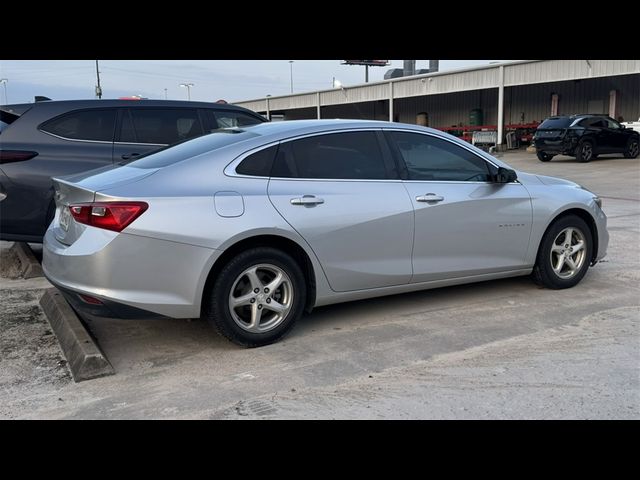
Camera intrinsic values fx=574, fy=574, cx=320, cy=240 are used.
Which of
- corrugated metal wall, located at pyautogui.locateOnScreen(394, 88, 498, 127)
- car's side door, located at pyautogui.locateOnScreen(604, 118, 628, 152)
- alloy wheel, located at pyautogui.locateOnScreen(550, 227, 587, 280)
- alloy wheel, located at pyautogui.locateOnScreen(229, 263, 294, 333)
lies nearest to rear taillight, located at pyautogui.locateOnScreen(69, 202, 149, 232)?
alloy wheel, located at pyautogui.locateOnScreen(229, 263, 294, 333)

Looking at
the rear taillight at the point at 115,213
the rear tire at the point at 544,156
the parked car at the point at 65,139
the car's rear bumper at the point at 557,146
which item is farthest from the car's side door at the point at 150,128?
the rear tire at the point at 544,156

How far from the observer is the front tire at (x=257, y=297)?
12.7ft

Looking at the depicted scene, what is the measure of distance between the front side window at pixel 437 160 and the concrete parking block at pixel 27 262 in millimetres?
4087

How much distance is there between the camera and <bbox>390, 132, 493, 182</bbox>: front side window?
15.7 feet

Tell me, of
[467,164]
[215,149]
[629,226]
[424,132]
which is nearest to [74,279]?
[215,149]

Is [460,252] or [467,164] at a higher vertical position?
[467,164]

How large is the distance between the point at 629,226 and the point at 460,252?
219 inches

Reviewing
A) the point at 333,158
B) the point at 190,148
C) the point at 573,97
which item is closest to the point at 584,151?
the point at 573,97

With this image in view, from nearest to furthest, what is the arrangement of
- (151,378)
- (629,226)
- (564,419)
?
(564,419) < (151,378) < (629,226)

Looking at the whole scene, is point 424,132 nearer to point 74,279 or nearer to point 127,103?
point 74,279

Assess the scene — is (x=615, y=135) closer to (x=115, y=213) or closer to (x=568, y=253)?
(x=568, y=253)

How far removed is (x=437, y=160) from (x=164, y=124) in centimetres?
329

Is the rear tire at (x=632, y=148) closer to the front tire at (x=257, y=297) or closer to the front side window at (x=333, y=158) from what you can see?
the front side window at (x=333, y=158)

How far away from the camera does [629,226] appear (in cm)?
903
